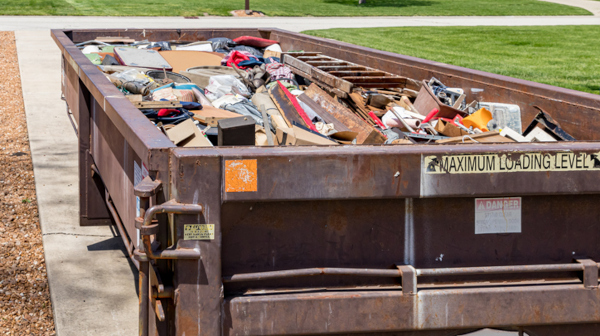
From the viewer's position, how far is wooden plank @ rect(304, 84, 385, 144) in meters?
3.57

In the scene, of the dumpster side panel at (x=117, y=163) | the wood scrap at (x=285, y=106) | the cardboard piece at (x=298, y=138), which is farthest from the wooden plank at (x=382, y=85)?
the dumpster side panel at (x=117, y=163)

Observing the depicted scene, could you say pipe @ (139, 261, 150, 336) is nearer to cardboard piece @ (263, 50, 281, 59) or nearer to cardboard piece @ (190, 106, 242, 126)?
cardboard piece @ (190, 106, 242, 126)

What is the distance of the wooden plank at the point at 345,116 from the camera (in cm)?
357

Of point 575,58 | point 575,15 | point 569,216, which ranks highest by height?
point 575,15

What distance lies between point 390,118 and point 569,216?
2024 millimetres

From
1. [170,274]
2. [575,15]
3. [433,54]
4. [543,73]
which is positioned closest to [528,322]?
Answer: [170,274]

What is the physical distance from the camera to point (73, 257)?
4883 millimetres

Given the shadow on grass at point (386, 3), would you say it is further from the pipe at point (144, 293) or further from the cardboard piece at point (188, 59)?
the pipe at point (144, 293)

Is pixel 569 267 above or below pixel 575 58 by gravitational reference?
below

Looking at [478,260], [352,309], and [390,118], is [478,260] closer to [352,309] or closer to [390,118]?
[352,309]

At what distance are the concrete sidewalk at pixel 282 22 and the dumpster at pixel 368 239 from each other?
1876cm

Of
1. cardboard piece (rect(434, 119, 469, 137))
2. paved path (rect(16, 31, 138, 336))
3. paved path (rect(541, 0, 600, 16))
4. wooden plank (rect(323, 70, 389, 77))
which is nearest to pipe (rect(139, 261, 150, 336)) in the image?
paved path (rect(16, 31, 138, 336))

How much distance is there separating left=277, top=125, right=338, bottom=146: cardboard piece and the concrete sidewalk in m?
17.6

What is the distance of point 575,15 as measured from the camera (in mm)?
30922
